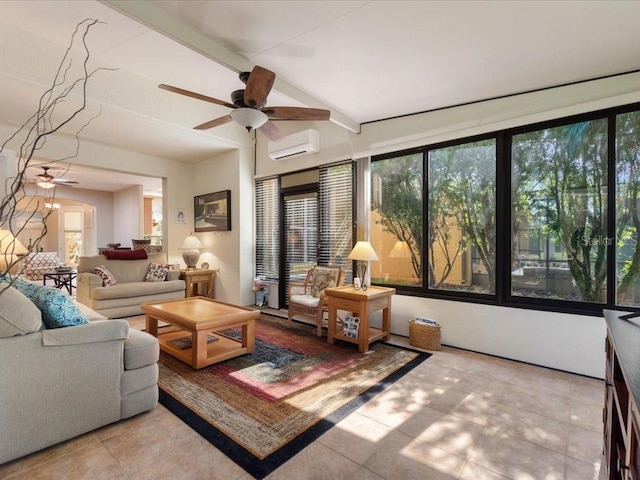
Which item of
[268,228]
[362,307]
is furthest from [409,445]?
[268,228]

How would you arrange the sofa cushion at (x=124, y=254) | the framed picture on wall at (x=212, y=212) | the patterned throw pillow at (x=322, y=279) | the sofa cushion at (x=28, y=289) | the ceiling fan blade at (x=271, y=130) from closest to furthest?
the sofa cushion at (x=28, y=289) < the ceiling fan blade at (x=271, y=130) < the patterned throw pillow at (x=322, y=279) < the sofa cushion at (x=124, y=254) < the framed picture on wall at (x=212, y=212)

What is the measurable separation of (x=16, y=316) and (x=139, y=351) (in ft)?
2.33

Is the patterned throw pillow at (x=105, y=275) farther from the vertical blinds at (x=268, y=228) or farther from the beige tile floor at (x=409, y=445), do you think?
the beige tile floor at (x=409, y=445)

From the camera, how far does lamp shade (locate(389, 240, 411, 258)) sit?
420cm

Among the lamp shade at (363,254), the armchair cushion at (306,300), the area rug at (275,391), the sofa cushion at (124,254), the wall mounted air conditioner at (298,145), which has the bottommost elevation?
the area rug at (275,391)

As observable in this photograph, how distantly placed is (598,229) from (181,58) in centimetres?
409

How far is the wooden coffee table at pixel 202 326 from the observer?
3.00m

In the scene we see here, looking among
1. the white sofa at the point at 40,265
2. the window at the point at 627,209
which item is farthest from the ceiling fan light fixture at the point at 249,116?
the white sofa at the point at 40,265

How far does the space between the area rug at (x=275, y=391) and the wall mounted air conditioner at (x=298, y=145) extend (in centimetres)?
265

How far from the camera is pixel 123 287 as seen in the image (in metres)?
4.92

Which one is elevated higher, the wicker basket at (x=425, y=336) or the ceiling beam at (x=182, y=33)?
the ceiling beam at (x=182, y=33)

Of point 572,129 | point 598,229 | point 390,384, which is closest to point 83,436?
point 390,384

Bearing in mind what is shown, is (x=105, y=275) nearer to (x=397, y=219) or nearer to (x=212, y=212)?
(x=212, y=212)

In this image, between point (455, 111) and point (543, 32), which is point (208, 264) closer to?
point (455, 111)
